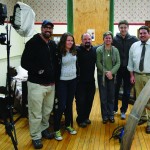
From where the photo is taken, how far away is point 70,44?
292cm

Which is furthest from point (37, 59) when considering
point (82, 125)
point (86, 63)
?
point (82, 125)

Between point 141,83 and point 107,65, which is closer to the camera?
point 141,83

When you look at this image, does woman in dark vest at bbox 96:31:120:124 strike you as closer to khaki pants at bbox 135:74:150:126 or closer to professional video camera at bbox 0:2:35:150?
khaki pants at bbox 135:74:150:126

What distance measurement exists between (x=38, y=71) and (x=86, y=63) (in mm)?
840

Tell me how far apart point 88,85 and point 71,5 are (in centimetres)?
137

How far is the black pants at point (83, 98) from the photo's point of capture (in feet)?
10.8

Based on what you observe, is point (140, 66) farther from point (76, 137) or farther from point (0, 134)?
point (0, 134)

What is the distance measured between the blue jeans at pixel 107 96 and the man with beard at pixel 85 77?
169 millimetres

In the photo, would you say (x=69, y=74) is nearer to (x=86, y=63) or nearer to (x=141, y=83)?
(x=86, y=63)

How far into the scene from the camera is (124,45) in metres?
3.54

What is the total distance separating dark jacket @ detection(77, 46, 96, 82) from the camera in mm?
3164

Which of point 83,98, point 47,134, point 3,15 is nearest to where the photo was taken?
point 3,15

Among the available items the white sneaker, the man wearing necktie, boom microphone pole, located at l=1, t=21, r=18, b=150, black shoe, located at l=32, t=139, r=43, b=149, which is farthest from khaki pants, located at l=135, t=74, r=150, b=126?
boom microphone pole, located at l=1, t=21, r=18, b=150

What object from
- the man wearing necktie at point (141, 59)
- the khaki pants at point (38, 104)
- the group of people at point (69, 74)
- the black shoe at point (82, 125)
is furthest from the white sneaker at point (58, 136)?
the man wearing necktie at point (141, 59)
